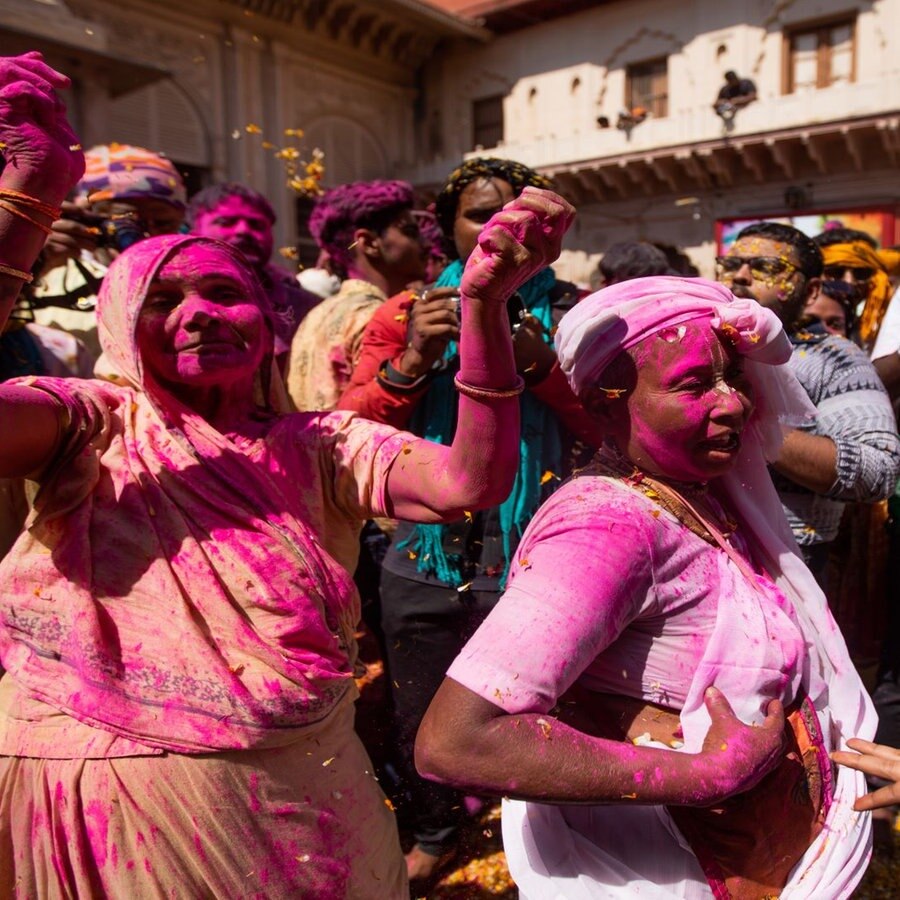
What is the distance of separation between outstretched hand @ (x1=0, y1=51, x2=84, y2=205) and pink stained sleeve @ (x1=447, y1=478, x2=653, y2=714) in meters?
1.07

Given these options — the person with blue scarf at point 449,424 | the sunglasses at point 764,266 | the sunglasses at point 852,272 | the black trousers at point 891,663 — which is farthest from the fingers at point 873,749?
the sunglasses at point 852,272

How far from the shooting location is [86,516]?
1.64 metres

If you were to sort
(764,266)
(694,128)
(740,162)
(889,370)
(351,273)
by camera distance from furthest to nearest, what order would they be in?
(740,162)
(694,128)
(351,273)
(889,370)
(764,266)

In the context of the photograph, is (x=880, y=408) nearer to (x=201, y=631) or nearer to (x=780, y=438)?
(x=780, y=438)

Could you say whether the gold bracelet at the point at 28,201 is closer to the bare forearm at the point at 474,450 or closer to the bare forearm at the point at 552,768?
the bare forearm at the point at 474,450

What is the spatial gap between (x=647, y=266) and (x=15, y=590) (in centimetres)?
311

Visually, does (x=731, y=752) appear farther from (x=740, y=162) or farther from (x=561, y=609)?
(x=740, y=162)

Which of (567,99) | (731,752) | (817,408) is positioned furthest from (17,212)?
(567,99)

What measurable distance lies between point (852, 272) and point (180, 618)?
413 cm

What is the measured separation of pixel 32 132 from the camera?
53.6 inches

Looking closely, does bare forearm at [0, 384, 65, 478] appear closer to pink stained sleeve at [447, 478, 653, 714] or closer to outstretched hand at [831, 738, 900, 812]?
pink stained sleeve at [447, 478, 653, 714]

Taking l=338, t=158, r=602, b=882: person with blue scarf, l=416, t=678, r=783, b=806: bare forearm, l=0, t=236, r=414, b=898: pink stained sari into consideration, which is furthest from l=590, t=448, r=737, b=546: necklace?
l=338, t=158, r=602, b=882: person with blue scarf

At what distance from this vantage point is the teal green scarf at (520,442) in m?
2.45

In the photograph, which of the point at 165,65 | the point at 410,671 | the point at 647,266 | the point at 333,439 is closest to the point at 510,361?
the point at 333,439
